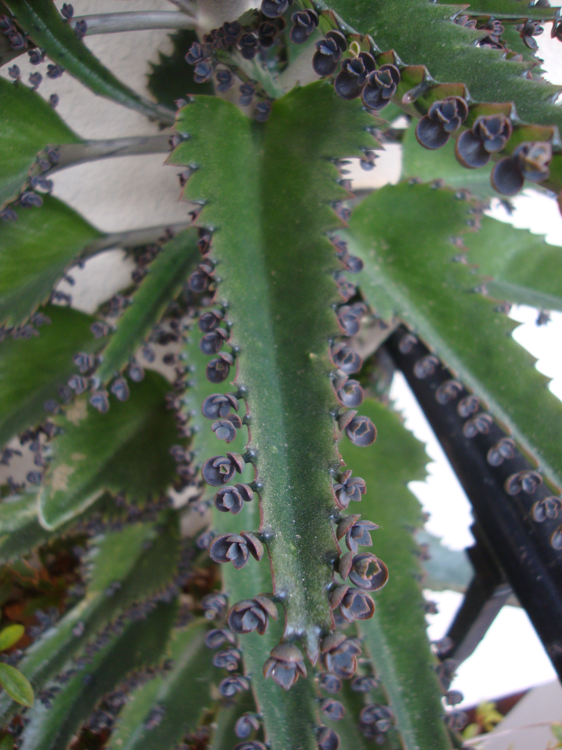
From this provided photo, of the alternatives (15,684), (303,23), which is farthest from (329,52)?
(15,684)

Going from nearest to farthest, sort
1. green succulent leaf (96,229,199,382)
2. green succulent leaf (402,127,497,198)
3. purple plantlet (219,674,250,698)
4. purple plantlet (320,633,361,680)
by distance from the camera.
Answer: purple plantlet (320,633,361,680)
purple plantlet (219,674,250,698)
green succulent leaf (96,229,199,382)
green succulent leaf (402,127,497,198)

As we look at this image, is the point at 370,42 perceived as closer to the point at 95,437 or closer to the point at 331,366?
A: the point at 331,366

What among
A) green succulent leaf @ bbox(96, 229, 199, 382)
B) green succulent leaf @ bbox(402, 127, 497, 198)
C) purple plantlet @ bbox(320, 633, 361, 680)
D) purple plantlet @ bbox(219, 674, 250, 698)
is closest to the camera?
purple plantlet @ bbox(320, 633, 361, 680)

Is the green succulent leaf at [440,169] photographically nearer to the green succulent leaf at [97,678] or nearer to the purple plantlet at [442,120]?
the purple plantlet at [442,120]

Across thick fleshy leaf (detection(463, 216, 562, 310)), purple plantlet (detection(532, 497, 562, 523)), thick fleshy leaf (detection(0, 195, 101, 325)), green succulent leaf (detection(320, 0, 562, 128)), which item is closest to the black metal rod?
purple plantlet (detection(532, 497, 562, 523))

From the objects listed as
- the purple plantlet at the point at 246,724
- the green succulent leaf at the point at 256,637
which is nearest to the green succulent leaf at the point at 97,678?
the green succulent leaf at the point at 256,637

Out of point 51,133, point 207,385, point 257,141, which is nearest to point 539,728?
point 207,385

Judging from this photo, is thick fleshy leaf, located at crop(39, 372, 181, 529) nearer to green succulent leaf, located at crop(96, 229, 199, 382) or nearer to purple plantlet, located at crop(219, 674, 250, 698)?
green succulent leaf, located at crop(96, 229, 199, 382)

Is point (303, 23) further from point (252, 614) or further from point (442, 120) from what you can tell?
point (252, 614)
